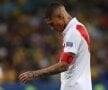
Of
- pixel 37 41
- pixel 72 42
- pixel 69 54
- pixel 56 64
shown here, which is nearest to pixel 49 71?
pixel 56 64

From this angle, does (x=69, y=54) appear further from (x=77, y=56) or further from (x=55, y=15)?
(x=55, y=15)

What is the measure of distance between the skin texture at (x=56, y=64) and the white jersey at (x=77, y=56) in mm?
77

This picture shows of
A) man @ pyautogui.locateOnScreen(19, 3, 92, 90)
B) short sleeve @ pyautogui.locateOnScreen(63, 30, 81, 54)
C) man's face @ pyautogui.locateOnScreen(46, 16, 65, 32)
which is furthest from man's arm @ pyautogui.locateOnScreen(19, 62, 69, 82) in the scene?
man's face @ pyautogui.locateOnScreen(46, 16, 65, 32)

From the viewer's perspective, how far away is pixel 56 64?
260 inches

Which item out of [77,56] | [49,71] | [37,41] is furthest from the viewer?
[37,41]

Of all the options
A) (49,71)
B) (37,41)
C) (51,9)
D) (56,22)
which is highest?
(37,41)

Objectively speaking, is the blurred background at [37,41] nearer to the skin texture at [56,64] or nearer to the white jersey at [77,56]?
the white jersey at [77,56]

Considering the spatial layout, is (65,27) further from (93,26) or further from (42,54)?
(93,26)

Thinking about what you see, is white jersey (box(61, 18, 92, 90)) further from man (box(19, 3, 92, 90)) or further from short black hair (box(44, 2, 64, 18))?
short black hair (box(44, 2, 64, 18))

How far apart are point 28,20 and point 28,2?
2.76 ft

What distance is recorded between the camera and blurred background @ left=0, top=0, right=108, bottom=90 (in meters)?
13.5

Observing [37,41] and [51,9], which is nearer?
[51,9]

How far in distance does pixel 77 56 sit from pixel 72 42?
20cm

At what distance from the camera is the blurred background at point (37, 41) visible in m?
13.5
